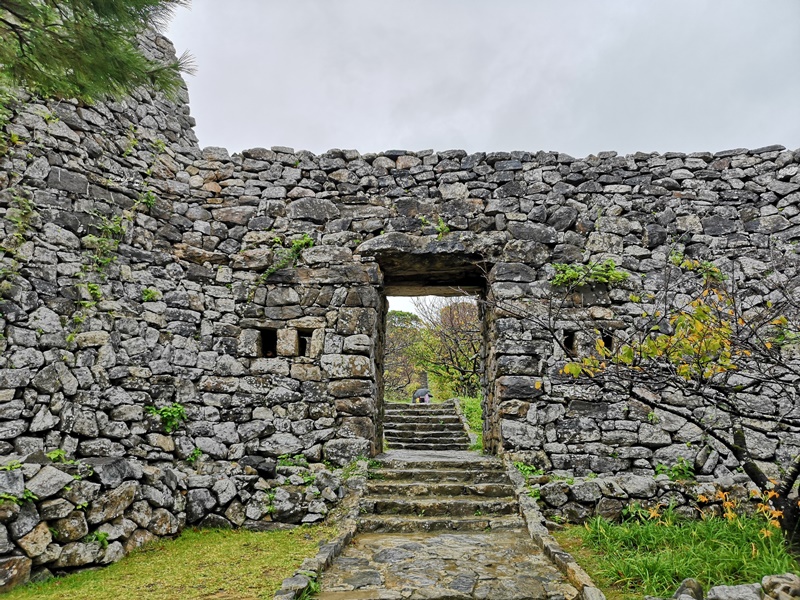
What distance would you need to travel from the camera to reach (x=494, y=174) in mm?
6340

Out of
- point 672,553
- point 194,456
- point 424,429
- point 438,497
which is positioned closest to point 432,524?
point 438,497

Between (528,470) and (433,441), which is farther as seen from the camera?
(433,441)

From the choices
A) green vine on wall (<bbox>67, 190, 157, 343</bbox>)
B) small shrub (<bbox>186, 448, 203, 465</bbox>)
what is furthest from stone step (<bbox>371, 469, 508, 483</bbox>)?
green vine on wall (<bbox>67, 190, 157, 343</bbox>)

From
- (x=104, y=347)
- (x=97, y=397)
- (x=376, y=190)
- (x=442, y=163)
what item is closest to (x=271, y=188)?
(x=376, y=190)

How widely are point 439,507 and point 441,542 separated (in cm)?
56

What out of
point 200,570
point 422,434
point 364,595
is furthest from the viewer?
point 422,434

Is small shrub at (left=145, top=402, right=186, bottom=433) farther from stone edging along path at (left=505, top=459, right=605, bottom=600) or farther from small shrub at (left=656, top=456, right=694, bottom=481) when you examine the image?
small shrub at (left=656, top=456, right=694, bottom=481)

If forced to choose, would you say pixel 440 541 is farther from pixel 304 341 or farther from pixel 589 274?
pixel 589 274

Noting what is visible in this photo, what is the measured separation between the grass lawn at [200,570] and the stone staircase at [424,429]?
336cm

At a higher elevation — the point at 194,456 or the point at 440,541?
the point at 194,456

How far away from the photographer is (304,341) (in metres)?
6.16

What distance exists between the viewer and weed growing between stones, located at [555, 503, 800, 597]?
3.24m

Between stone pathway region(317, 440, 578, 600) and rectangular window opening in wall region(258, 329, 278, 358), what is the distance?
5.63 ft

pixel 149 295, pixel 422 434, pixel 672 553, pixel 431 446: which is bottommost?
pixel 672 553
